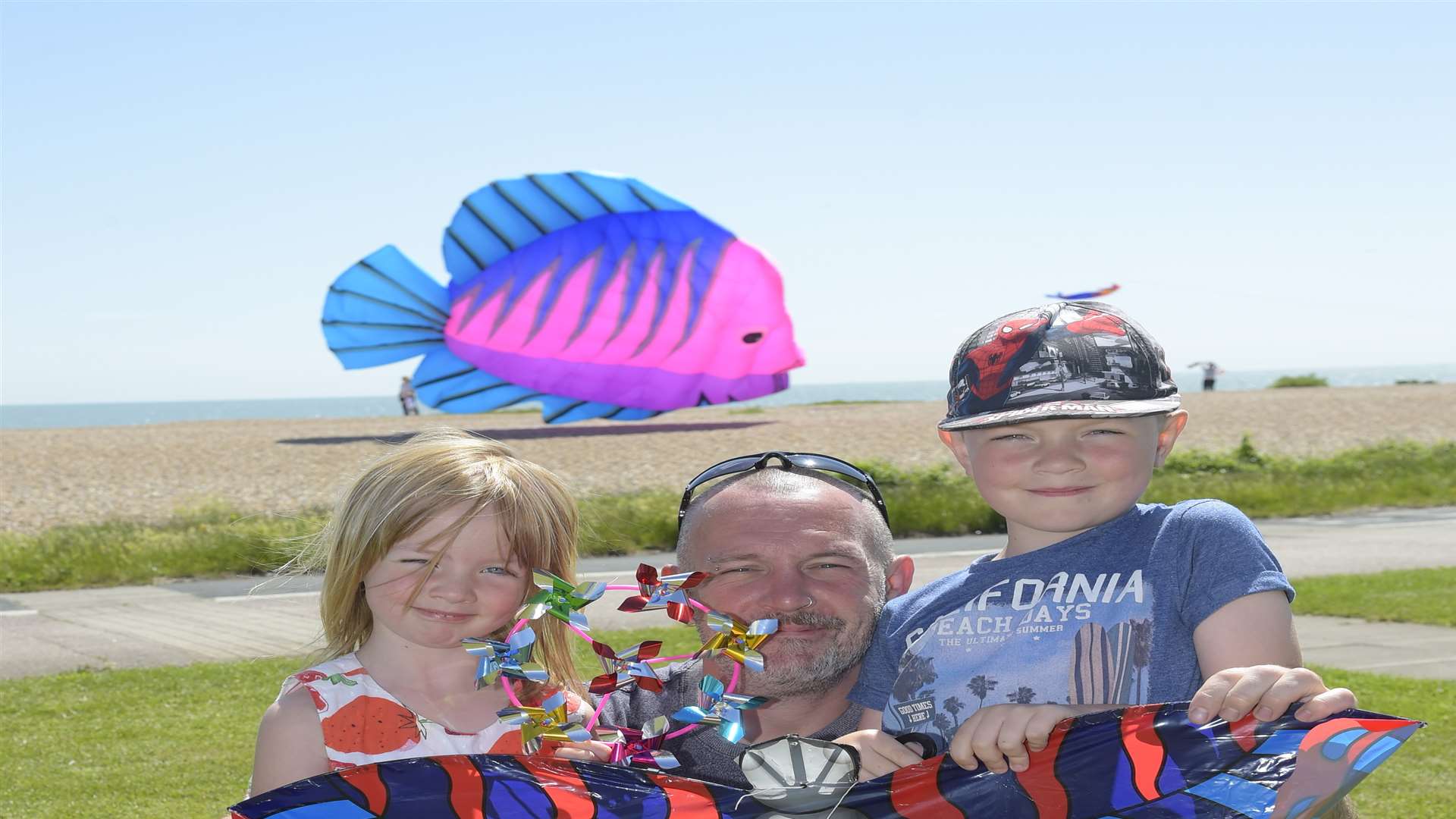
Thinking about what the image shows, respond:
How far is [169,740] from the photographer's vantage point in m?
6.34

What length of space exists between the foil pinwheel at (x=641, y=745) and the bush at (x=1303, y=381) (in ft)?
216

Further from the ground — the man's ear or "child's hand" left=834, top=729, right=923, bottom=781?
the man's ear

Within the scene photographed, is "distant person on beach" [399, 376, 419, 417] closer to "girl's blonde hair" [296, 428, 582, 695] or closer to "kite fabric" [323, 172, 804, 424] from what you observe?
"kite fabric" [323, 172, 804, 424]

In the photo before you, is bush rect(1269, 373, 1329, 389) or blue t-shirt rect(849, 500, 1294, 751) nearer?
blue t-shirt rect(849, 500, 1294, 751)

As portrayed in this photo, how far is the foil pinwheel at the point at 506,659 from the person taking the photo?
8.09 feet

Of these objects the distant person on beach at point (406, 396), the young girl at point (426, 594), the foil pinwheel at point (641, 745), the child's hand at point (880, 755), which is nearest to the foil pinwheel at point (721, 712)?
the foil pinwheel at point (641, 745)

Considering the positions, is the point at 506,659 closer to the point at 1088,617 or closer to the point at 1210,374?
the point at 1088,617

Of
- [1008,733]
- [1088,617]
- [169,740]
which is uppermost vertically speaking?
[1088,617]

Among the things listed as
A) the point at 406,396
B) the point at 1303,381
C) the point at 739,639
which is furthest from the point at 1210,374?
the point at 739,639

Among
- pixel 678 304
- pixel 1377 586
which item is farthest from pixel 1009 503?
pixel 678 304

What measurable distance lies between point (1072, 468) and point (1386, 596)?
9028 mm

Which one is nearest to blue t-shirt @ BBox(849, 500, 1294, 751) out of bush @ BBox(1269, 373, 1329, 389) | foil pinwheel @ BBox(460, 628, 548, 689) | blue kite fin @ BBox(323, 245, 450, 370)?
foil pinwheel @ BBox(460, 628, 548, 689)

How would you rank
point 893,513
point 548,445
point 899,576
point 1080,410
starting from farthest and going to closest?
point 548,445, point 893,513, point 899,576, point 1080,410

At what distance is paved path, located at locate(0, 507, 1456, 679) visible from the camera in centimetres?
838
